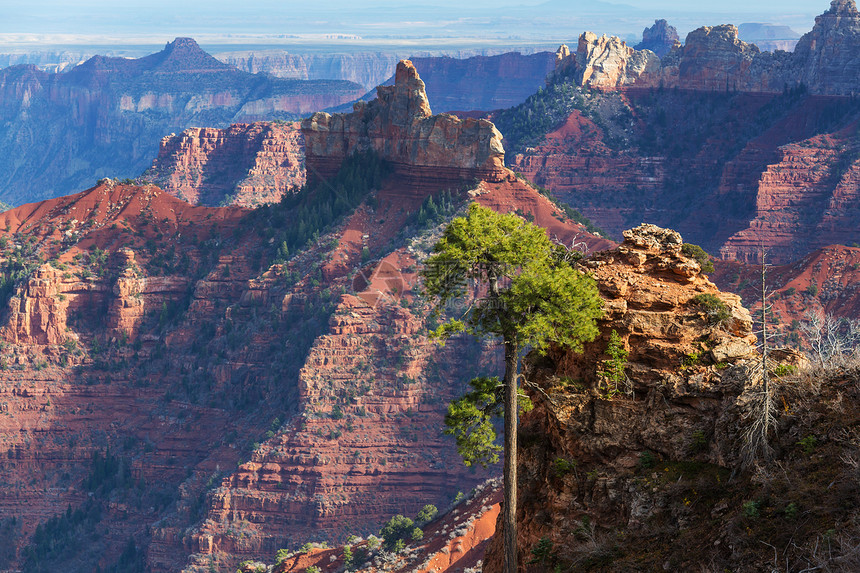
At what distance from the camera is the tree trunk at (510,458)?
4728 cm

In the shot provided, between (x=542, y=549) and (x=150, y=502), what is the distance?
10584 cm

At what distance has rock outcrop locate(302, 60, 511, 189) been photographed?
156 meters

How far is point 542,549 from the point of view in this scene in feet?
159

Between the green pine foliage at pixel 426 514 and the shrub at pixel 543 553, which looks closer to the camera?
the shrub at pixel 543 553

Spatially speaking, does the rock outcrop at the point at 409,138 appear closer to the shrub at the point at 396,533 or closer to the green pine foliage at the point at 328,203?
the green pine foliage at the point at 328,203

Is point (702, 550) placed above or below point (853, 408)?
below

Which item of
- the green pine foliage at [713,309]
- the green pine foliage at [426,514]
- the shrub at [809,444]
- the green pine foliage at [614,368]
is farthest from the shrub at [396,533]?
the shrub at [809,444]

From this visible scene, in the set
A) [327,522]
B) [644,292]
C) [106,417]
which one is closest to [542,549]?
[644,292]

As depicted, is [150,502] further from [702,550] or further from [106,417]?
[702,550]

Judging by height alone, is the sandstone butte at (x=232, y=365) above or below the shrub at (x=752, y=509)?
below

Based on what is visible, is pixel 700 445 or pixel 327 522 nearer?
pixel 700 445

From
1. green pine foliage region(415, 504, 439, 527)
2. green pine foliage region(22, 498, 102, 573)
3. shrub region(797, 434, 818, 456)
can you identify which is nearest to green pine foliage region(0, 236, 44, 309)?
green pine foliage region(22, 498, 102, 573)

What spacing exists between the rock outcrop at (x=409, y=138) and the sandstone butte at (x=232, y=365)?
0.83ft

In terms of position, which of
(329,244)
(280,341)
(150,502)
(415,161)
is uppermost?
(415,161)
